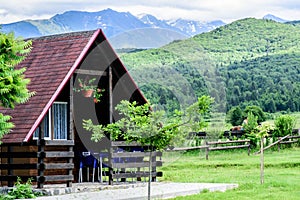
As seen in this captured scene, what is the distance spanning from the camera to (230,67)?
45188mm

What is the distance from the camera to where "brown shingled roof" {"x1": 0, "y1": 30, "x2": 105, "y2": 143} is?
1658 cm

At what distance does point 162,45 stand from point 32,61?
4263 mm

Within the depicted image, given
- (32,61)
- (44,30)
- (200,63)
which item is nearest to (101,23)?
(32,61)

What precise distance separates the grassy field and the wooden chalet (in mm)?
1945

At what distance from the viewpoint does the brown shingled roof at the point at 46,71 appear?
16578 mm

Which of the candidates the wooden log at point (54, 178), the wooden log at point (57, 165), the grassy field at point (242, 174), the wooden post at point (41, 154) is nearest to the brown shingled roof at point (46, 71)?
the wooden post at point (41, 154)

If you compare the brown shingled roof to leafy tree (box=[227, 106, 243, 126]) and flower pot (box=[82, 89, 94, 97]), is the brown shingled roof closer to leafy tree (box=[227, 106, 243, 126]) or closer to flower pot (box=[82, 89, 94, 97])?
flower pot (box=[82, 89, 94, 97])

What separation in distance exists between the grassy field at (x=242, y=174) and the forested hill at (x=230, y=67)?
2146 mm

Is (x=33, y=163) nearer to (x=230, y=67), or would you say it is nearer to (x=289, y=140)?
(x=289, y=140)

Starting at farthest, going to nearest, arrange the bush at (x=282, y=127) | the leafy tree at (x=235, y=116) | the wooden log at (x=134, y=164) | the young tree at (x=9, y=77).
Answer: the leafy tree at (x=235, y=116) → the bush at (x=282, y=127) → the wooden log at (x=134, y=164) → the young tree at (x=9, y=77)

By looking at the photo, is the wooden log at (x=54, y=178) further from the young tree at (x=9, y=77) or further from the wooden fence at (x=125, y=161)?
the young tree at (x=9, y=77)

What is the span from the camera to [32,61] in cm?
1859

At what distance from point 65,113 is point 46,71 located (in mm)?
1505

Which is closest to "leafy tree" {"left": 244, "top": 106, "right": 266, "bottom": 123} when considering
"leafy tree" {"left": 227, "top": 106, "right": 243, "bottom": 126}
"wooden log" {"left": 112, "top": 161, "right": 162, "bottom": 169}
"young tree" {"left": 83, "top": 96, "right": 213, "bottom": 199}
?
"leafy tree" {"left": 227, "top": 106, "right": 243, "bottom": 126}
